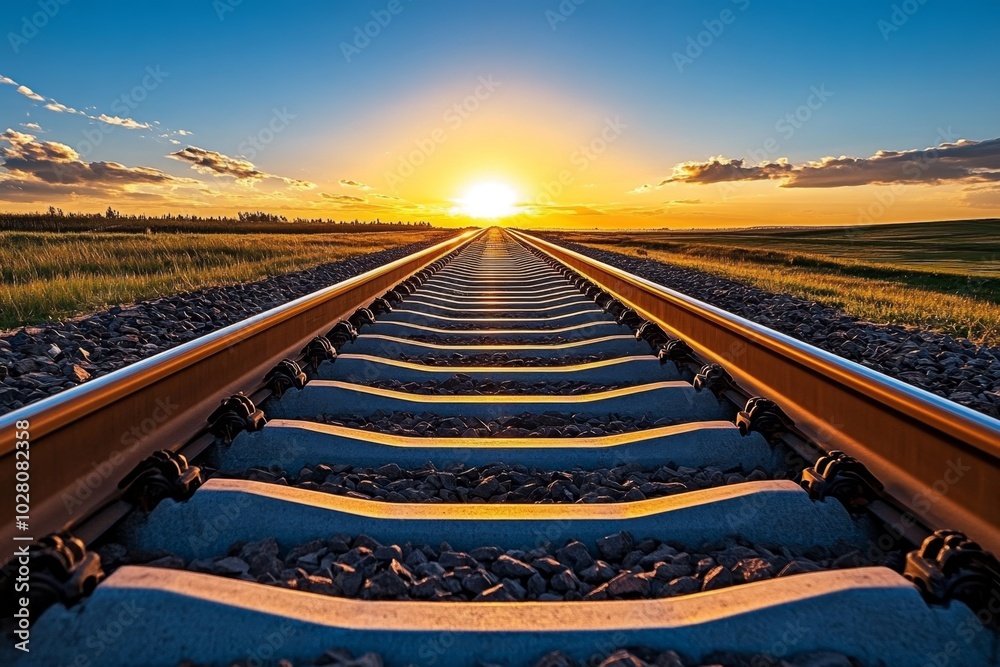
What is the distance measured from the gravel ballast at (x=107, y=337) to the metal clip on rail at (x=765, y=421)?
368 centimetres

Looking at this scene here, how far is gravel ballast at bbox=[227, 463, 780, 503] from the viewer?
2.30m

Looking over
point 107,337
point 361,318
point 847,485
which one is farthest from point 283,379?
point 107,337

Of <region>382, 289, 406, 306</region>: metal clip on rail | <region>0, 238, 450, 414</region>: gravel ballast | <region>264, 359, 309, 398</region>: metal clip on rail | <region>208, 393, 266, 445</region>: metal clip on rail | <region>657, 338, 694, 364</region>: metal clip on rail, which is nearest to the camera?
<region>208, 393, 266, 445</region>: metal clip on rail

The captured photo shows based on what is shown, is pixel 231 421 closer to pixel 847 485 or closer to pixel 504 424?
pixel 504 424

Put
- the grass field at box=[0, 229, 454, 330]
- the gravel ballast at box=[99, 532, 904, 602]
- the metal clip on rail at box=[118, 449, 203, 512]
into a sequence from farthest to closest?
the grass field at box=[0, 229, 454, 330]
the metal clip on rail at box=[118, 449, 203, 512]
the gravel ballast at box=[99, 532, 904, 602]

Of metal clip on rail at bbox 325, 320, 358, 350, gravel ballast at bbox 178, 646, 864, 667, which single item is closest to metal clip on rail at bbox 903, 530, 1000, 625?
gravel ballast at bbox 178, 646, 864, 667

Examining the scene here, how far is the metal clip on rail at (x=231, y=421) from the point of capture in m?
2.54

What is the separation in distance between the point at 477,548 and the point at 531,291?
6.79 meters

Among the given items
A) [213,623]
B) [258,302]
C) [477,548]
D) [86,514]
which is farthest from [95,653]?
[258,302]

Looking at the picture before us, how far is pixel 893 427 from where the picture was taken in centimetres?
218

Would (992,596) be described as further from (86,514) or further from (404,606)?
(86,514)

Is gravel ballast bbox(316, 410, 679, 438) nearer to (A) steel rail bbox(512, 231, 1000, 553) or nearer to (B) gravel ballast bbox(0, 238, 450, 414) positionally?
(A) steel rail bbox(512, 231, 1000, 553)

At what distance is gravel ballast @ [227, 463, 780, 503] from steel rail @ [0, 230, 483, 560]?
0.41m

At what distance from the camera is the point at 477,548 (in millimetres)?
1919
